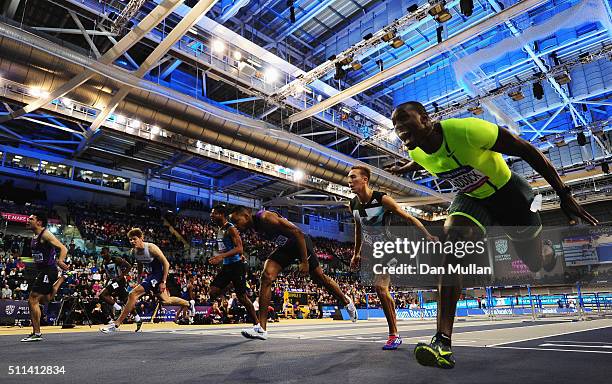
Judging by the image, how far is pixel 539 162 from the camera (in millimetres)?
2270

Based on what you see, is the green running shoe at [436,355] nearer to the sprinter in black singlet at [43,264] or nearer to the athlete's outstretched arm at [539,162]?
the athlete's outstretched arm at [539,162]

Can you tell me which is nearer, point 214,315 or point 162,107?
point 162,107

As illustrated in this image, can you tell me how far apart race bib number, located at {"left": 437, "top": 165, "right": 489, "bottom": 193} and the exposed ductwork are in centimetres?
971

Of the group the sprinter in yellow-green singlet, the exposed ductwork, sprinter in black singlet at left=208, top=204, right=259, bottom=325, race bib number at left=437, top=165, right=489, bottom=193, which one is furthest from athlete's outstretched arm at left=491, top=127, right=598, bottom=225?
the exposed ductwork

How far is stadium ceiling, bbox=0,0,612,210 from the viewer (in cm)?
1018

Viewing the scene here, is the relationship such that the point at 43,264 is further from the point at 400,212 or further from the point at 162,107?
the point at 162,107

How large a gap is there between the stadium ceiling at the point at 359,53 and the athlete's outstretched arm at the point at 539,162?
7874 millimetres

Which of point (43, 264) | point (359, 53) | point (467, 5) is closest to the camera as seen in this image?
point (43, 264)

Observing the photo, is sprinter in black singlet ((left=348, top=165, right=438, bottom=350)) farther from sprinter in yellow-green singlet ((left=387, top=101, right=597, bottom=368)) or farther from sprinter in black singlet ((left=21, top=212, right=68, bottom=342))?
sprinter in black singlet ((left=21, top=212, right=68, bottom=342))

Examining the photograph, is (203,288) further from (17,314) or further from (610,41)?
(610,41)

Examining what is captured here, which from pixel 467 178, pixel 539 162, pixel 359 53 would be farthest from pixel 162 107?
pixel 539 162

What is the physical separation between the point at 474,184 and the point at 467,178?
6cm

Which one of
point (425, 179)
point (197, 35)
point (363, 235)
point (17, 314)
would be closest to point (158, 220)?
point (17, 314)

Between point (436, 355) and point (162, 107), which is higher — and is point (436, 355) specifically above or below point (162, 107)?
below
